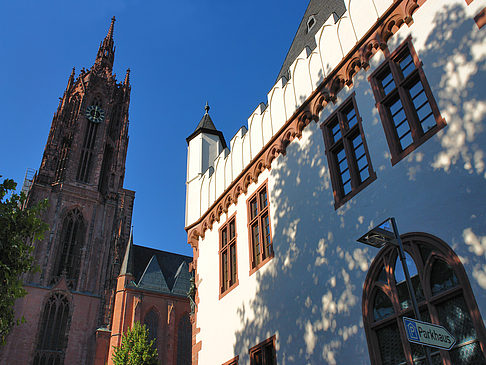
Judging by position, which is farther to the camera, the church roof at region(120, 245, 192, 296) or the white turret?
the church roof at region(120, 245, 192, 296)

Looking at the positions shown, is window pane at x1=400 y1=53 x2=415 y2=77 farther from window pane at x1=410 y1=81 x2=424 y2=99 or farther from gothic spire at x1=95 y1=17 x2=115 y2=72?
gothic spire at x1=95 y1=17 x2=115 y2=72

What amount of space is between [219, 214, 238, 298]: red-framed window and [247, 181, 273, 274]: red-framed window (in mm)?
964

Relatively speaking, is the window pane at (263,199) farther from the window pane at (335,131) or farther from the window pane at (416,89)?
the window pane at (416,89)

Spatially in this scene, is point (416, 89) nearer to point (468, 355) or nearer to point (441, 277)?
point (441, 277)

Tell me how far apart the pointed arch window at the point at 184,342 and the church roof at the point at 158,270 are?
3.06m

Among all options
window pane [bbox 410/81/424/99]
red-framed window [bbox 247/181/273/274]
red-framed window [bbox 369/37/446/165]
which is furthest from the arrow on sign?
red-framed window [bbox 247/181/273/274]

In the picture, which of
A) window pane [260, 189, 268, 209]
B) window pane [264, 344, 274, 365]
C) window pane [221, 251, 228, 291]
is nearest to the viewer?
window pane [264, 344, 274, 365]

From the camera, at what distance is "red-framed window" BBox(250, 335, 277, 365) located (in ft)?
37.2

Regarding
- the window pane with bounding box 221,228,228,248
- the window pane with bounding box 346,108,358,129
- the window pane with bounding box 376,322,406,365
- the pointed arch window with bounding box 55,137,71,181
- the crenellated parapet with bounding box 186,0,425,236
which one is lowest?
the window pane with bounding box 376,322,406,365

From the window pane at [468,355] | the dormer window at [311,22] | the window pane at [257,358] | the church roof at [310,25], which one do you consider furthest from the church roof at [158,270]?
the window pane at [468,355]

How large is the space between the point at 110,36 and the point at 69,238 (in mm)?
47281

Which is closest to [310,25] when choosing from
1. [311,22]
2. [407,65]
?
[311,22]

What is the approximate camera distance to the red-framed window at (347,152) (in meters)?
10.1

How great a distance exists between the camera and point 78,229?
52.3 m
